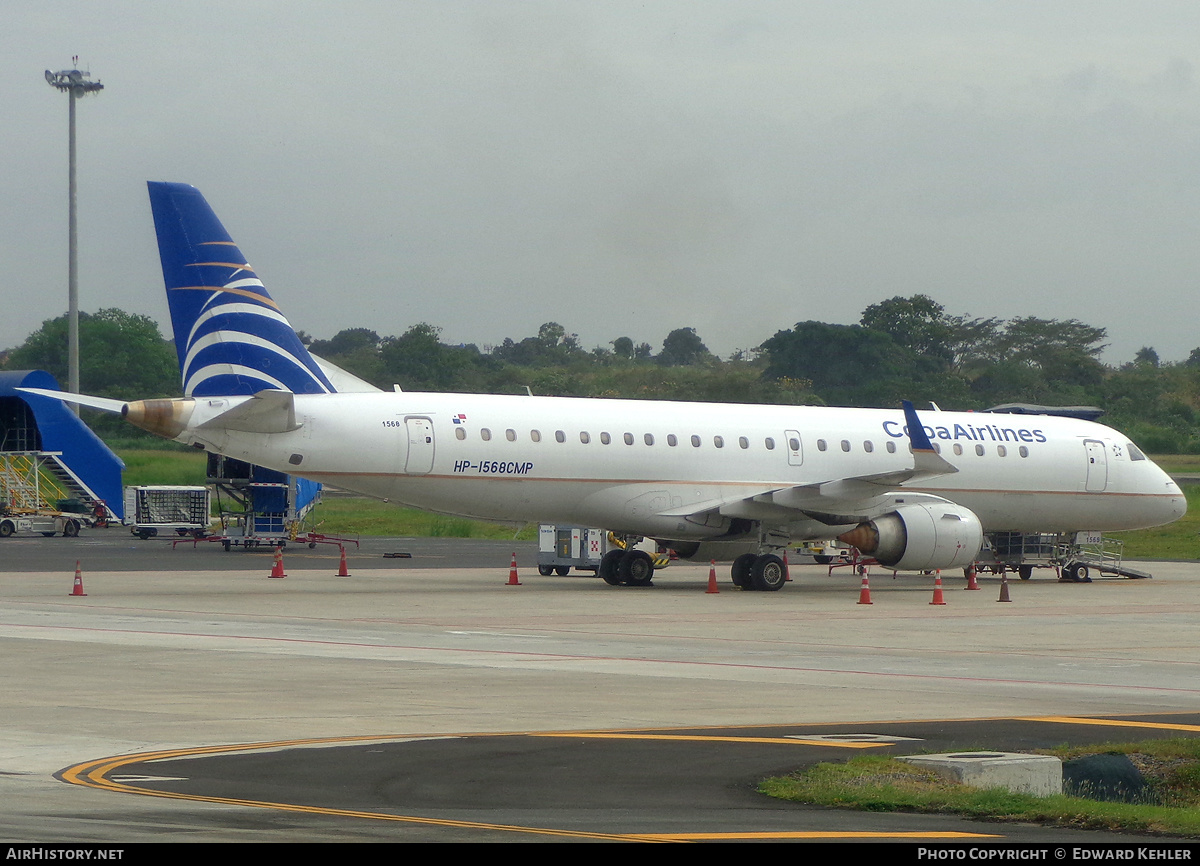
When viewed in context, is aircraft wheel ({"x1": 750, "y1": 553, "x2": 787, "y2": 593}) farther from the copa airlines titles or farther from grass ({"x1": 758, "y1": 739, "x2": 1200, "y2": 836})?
grass ({"x1": 758, "y1": 739, "x2": 1200, "y2": 836})

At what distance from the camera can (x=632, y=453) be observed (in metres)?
30.0

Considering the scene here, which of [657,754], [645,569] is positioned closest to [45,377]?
[645,569]

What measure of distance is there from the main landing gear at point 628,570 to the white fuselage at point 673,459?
1.54 meters

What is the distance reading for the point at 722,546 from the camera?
32125 mm

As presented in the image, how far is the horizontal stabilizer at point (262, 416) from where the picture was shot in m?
26.1

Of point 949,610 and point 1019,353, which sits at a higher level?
point 1019,353

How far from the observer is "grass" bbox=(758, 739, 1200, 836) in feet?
27.9

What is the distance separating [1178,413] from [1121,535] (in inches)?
977

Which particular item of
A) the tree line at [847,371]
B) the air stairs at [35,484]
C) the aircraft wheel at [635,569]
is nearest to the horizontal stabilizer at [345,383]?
the aircraft wheel at [635,569]

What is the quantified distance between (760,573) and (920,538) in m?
3.18

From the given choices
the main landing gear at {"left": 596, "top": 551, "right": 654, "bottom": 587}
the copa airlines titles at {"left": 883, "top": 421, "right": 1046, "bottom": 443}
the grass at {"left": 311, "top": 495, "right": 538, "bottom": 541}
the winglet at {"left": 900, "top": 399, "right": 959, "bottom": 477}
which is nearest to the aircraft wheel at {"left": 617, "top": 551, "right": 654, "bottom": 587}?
the main landing gear at {"left": 596, "top": 551, "right": 654, "bottom": 587}

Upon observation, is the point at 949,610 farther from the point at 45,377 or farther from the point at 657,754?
the point at 45,377
